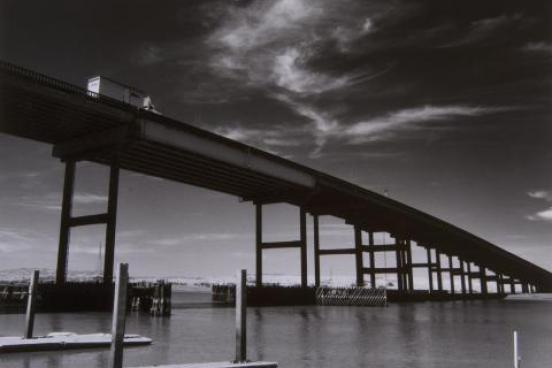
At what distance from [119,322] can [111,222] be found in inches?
1178

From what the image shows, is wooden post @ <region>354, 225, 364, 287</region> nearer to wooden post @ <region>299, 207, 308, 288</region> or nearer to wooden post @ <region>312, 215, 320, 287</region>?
wooden post @ <region>312, 215, 320, 287</region>

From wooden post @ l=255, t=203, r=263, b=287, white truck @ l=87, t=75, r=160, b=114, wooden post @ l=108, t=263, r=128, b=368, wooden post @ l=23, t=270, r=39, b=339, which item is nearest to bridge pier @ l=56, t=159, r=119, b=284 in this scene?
white truck @ l=87, t=75, r=160, b=114

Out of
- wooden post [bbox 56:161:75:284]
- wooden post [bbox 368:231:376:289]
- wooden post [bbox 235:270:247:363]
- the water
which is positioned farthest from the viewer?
wooden post [bbox 368:231:376:289]

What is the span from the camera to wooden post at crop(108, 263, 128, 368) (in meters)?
11.0

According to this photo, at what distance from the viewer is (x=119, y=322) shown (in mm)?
11234

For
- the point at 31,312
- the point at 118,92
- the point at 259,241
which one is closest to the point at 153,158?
the point at 118,92

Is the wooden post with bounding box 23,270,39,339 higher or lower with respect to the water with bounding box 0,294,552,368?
higher

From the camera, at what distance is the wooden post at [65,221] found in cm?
4072

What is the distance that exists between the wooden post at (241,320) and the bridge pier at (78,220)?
89.5 feet

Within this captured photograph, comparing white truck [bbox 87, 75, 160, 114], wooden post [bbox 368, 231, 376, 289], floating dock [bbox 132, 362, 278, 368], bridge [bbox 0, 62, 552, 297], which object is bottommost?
floating dock [bbox 132, 362, 278, 368]

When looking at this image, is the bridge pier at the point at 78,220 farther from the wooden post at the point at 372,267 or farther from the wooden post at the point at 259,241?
the wooden post at the point at 372,267

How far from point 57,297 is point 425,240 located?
7850 centimetres

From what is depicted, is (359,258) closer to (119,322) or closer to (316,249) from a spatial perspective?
(316,249)

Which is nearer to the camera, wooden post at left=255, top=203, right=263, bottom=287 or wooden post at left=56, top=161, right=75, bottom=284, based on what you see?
wooden post at left=56, top=161, right=75, bottom=284
